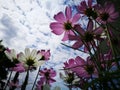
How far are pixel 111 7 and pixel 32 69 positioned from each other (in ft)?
1.19

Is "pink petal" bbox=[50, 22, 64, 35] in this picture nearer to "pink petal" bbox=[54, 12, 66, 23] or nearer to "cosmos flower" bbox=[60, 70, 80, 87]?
"pink petal" bbox=[54, 12, 66, 23]

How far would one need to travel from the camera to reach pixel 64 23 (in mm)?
1008

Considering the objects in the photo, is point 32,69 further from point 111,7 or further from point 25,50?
point 111,7

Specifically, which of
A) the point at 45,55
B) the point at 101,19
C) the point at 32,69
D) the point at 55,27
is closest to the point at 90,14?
the point at 101,19

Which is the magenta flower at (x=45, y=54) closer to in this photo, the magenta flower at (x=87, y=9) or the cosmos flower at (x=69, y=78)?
the cosmos flower at (x=69, y=78)

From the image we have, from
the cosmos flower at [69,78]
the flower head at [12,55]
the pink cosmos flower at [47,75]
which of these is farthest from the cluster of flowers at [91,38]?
the pink cosmos flower at [47,75]

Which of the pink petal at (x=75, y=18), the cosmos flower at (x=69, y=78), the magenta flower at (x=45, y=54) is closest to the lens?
the pink petal at (x=75, y=18)

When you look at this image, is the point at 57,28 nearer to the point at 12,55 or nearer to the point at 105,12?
the point at 105,12

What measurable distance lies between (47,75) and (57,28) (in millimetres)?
468

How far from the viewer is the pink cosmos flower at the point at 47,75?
4.55 ft

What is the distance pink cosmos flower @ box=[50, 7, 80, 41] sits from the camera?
1.00m

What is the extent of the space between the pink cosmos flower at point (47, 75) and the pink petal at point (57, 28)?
0.42m

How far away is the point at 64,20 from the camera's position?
3.36 feet

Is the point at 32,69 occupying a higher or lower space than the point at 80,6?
lower
